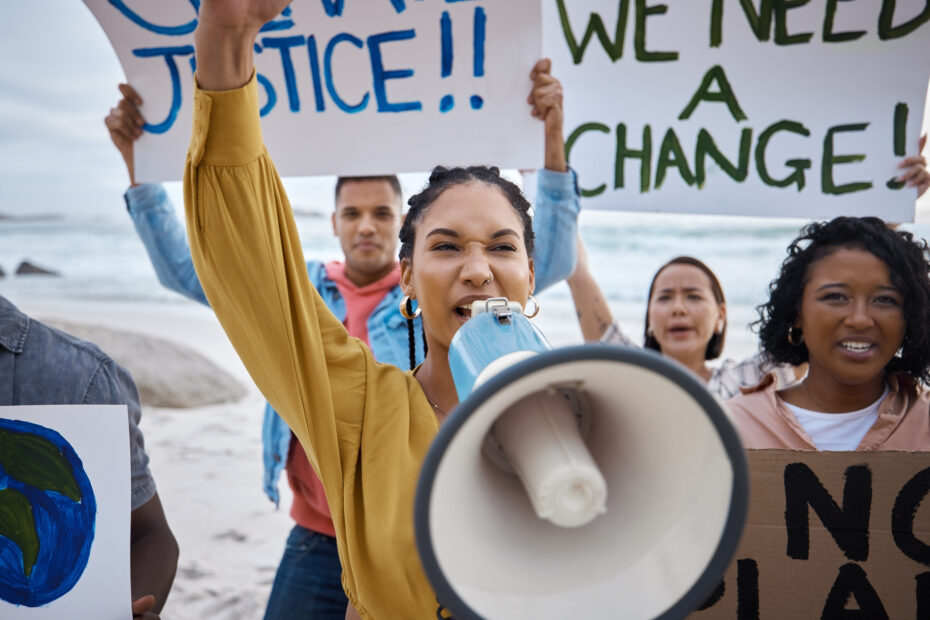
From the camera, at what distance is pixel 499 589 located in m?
0.84

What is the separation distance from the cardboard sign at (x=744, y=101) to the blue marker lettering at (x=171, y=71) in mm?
1107

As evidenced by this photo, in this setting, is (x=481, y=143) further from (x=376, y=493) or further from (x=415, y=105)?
(x=376, y=493)

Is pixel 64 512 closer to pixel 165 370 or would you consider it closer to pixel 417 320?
pixel 417 320

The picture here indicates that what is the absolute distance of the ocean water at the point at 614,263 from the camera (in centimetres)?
1223

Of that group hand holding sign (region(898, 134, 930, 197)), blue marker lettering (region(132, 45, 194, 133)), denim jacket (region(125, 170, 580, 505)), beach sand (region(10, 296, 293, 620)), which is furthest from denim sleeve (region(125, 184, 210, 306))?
hand holding sign (region(898, 134, 930, 197))

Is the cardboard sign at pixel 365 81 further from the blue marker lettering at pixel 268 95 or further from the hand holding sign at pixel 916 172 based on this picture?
the hand holding sign at pixel 916 172

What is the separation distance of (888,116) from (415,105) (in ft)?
4.50

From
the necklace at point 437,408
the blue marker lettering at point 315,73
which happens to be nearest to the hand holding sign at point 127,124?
the blue marker lettering at point 315,73

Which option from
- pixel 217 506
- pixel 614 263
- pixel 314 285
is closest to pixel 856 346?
pixel 314 285

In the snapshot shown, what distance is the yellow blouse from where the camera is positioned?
1.11 meters

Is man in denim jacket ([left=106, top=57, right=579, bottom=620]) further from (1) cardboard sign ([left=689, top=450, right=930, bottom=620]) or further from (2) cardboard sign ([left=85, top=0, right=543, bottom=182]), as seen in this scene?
(1) cardboard sign ([left=689, top=450, right=930, bottom=620])

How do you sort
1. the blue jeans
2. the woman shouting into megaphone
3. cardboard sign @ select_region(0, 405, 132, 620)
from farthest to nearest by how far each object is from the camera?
1. the blue jeans
2. cardboard sign @ select_region(0, 405, 132, 620)
3. the woman shouting into megaphone

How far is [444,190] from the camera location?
1.46m

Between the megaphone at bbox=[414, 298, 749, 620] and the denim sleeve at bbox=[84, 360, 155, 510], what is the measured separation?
0.79 m
